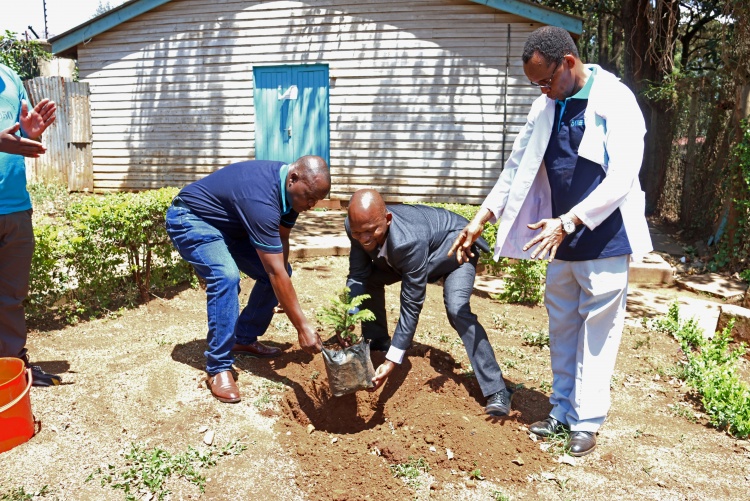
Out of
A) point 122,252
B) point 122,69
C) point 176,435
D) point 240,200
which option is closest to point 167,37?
point 122,69

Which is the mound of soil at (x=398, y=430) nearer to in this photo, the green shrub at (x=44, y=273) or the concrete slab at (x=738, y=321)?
the green shrub at (x=44, y=273)

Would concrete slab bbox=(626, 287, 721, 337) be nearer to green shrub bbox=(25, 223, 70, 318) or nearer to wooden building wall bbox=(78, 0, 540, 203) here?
wooden building wall bbox=(78, 0, 540, 203)

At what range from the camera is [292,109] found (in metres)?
11.9

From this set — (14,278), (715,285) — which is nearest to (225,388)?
(14,278)

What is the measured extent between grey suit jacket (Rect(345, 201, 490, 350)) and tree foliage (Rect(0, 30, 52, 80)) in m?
16.3

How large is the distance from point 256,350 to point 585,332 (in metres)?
2.49

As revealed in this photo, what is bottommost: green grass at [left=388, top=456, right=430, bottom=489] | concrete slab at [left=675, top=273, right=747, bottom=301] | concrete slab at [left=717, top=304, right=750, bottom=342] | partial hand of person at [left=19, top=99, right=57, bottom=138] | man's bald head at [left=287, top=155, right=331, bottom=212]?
green grass at [left=388, top=456, right=430, bottom=489]

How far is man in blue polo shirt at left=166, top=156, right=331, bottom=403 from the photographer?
149 inches

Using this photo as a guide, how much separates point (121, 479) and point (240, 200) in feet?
5.71

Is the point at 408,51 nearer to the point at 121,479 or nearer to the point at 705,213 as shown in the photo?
the point at 705,213

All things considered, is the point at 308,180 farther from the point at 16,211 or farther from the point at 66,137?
the point at 66,137

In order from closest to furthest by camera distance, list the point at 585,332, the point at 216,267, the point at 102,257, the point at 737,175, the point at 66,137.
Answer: the point at 585,332
the point at 216,267
the point at 102,257
the point at 737,175
the point at 66,137

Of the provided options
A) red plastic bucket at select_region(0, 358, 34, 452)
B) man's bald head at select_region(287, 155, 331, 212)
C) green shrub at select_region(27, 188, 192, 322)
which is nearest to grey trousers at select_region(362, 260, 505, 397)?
man's bald head at select_region(287, 155, 331, 212)

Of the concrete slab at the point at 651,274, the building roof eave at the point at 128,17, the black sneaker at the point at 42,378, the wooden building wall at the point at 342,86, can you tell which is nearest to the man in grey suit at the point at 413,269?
the black sneaker at the point at 42,378
